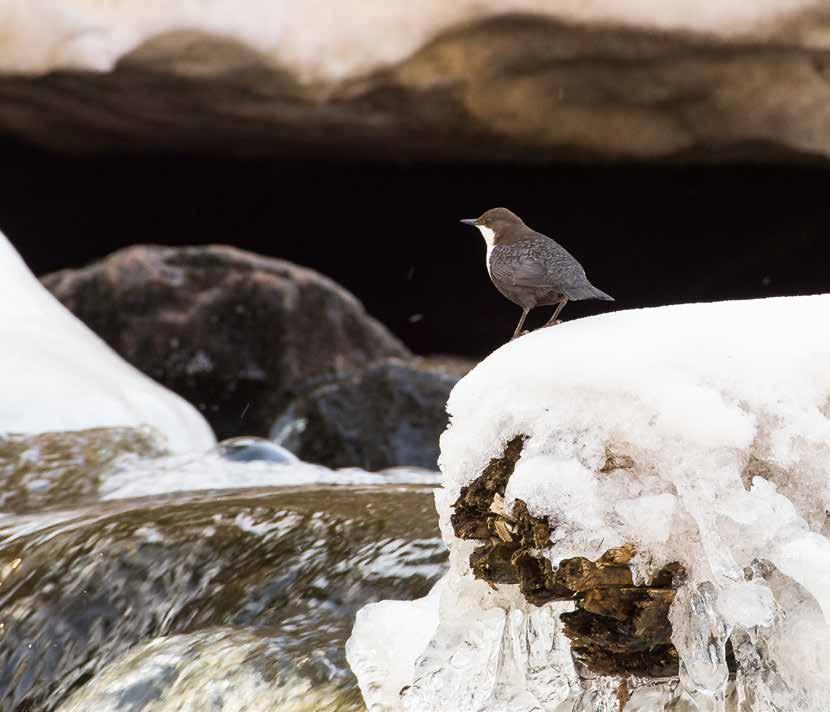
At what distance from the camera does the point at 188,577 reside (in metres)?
2.77

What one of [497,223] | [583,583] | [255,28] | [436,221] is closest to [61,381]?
[497,223]

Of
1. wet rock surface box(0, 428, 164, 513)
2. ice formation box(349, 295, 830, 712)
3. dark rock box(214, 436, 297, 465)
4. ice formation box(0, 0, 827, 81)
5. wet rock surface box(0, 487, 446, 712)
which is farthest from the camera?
ice formation box(0, 0, 827, 81)

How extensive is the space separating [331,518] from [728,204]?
504 centimetres

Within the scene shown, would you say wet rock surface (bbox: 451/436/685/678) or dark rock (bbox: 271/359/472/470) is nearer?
wet rock surface (bbox: 451/436/685/678)

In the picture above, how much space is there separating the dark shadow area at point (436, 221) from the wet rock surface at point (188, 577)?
15.8 ft

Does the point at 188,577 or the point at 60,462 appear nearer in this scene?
the point at 188,577

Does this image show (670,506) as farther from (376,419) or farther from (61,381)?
(376,419)

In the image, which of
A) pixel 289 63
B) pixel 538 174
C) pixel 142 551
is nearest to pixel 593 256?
pixel 538 174

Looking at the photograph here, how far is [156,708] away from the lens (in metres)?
2.28

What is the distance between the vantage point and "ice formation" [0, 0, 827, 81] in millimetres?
5719

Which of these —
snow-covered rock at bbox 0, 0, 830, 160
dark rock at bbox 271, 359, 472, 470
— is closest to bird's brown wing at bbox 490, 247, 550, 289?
dark rock at bbox 271, 359, 472, 470

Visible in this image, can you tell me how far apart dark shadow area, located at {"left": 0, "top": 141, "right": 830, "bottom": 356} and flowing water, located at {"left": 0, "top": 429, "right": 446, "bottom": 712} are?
4620 mm

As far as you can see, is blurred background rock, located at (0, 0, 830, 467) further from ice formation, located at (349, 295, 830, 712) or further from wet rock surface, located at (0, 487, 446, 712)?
ice formation, located at (349, 295, 830, 712)

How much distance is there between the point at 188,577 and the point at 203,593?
0.21 feet
